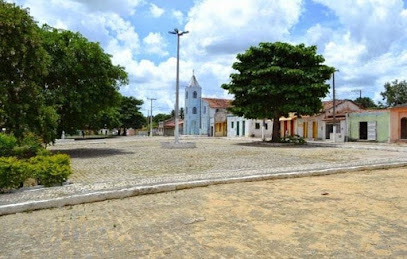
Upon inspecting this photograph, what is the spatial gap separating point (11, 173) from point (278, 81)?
20536 millimetres

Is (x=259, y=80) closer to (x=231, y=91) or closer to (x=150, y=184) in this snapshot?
(x=231, y=91)

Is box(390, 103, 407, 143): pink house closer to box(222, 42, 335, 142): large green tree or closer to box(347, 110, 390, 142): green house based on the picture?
box(347, 110, 390, 142): green house

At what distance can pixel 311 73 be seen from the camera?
2472cm

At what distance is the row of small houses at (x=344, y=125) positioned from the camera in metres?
29.3

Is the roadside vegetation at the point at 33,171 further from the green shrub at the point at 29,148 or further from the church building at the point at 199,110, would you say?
the church building at the point at 199,110

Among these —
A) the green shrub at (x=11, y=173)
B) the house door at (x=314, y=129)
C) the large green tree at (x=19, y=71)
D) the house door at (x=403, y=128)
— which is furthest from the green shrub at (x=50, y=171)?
the house door at (x=314, y=129)

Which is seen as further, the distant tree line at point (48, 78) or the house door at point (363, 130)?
the house door at point (363, 130)

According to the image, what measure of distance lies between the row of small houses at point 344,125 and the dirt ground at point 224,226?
24.2 m

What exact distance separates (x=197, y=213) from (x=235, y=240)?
1497 mm

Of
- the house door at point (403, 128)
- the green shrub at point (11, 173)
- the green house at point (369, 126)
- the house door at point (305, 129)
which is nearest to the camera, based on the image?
the green shrub at point (11, 173)

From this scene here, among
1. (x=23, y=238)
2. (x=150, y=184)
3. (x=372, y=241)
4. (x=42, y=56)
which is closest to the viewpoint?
(x=372, y=241)

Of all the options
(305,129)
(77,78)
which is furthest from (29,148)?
(305,129)

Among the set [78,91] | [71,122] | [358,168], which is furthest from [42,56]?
[358,168]

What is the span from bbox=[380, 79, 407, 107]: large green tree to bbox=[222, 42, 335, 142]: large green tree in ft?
88.0
